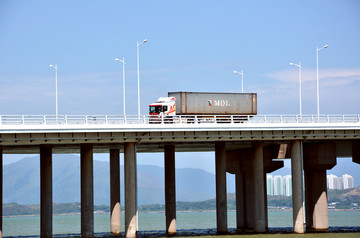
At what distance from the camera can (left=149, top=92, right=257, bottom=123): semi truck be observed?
92.2m

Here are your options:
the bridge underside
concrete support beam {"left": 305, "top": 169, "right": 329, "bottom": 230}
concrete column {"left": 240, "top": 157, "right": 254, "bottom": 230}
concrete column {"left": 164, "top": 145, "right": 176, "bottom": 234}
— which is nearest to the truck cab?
the bridge underside

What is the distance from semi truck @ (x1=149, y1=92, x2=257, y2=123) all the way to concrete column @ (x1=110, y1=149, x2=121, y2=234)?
34.0ft

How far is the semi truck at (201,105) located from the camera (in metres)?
92.2

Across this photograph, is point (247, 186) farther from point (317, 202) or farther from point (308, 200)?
point (317, 202)

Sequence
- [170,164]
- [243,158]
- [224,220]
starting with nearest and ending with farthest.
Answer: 1. [224,220]
2. [170,164]
3. [243,158]

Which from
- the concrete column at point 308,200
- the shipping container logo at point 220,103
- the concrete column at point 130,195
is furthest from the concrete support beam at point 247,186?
the concrete column at point 130,195

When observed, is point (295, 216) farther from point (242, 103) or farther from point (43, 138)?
point (43, 138)

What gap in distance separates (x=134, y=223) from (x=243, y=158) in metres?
28.9

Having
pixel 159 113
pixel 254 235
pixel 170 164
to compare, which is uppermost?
pixel 159 113

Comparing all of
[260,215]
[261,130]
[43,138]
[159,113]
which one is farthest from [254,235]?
[43,138]

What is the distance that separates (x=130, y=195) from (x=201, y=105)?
1759 centimetres

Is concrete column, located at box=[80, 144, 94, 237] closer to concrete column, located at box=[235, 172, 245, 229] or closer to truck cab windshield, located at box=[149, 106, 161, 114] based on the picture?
truck cab windshield, located at box=[149, 106, 161, 114]

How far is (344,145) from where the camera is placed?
10119 centimetres

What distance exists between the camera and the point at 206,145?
338 ft
